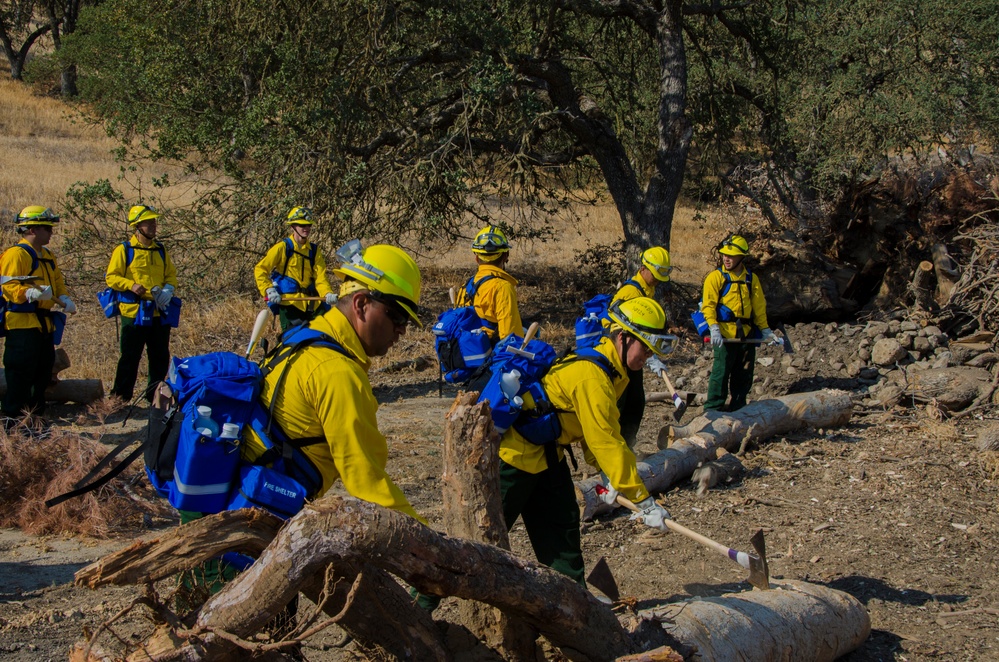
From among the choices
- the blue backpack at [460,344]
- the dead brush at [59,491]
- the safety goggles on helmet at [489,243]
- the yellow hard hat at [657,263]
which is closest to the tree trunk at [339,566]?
the dead brush at [59,491]

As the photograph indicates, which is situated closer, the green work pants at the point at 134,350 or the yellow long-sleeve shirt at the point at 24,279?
the yellow long-sleeve shirt at the point at 24,279

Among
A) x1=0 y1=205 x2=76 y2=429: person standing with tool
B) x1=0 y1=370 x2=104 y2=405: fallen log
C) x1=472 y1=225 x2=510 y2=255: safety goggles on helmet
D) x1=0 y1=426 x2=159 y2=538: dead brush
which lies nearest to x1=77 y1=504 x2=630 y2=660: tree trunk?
x1=0 y1=426 x2=159 y2=538: dead brush

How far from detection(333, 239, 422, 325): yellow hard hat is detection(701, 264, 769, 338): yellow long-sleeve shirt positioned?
612 centimetres

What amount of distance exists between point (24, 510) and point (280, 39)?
21.9 ft

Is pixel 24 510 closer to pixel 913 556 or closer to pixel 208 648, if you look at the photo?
pixel 208 648

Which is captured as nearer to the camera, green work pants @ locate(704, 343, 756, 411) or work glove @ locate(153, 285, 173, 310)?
work glove @ locate(153, 285, 173, 310)

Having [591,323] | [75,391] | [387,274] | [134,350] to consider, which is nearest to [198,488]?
[387,274]

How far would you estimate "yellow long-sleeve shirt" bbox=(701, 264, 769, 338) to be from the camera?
28.5 ft

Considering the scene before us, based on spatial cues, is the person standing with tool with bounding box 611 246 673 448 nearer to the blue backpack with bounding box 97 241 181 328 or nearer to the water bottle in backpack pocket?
the water bottle in backpack pocket

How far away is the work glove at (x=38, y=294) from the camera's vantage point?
722 centimetres

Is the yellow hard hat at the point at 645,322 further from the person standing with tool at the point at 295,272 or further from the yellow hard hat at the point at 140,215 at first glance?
the yellow hard hat at the point at 140,215

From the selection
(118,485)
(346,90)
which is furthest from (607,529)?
(346,90)

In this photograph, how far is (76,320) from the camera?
453 inches

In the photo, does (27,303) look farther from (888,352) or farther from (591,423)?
(888,352)
